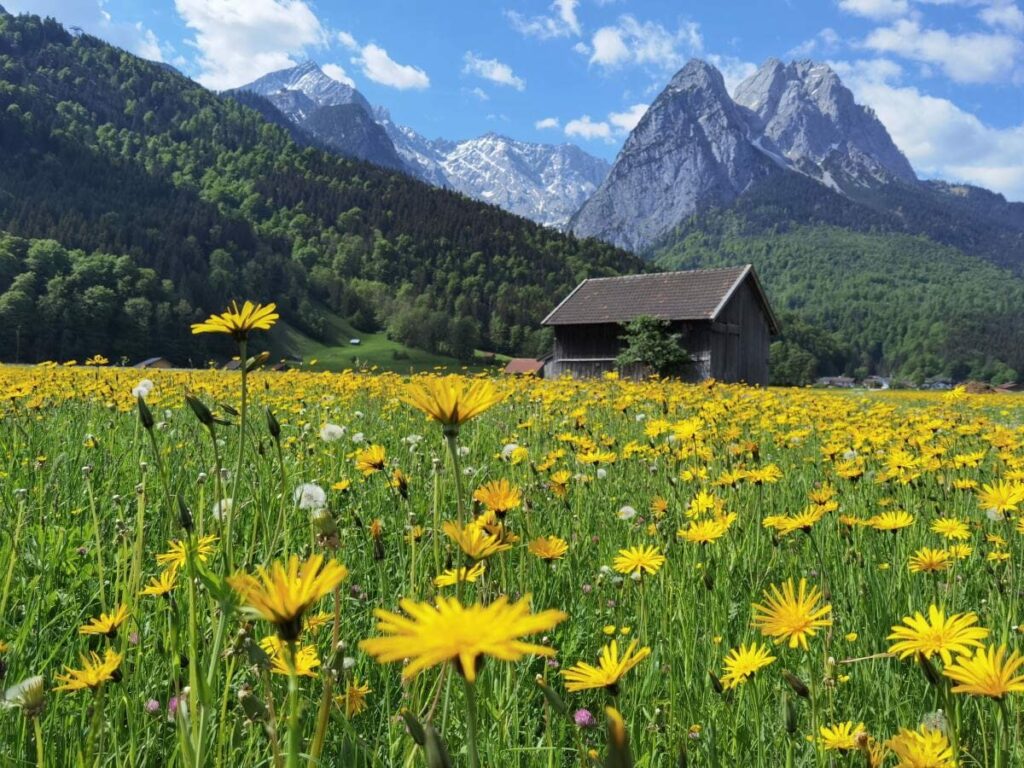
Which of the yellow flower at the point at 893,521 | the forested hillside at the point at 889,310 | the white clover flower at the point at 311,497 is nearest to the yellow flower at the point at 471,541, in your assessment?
the white clover flower at the point at 311,497

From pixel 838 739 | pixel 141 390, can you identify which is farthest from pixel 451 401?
pixel 141 390

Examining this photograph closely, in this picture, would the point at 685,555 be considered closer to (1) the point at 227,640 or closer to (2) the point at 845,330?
(1) the point at 227,640

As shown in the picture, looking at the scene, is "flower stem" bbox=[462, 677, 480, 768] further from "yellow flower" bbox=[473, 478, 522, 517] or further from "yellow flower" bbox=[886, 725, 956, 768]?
"yellow flower" bbox=[473, 478, 522, 517]

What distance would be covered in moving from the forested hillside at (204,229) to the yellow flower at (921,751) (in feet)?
226

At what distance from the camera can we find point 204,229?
320 ft

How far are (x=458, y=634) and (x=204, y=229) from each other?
10868 centimetres

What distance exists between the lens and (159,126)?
477 feet

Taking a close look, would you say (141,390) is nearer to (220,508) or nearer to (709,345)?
(220,508)

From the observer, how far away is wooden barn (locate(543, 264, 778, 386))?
26.2 meters

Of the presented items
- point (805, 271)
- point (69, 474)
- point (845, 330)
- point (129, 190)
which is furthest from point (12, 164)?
point (805, 271)

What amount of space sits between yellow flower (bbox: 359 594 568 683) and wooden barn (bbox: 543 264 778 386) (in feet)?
85.0

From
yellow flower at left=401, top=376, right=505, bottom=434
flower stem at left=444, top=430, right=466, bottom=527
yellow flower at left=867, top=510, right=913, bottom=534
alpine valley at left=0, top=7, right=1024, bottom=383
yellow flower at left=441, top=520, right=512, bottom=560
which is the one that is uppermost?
alpine valley at left=0, top=7, right=1024, bottom=383

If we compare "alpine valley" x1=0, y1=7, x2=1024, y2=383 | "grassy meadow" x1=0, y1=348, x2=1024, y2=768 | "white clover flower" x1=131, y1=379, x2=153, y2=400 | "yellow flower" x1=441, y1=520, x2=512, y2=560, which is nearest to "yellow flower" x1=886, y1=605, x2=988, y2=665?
"grassy meadow" x1=0, y1=348, x2=1024, y2=768

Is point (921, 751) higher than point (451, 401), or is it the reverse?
point (451, 401)
